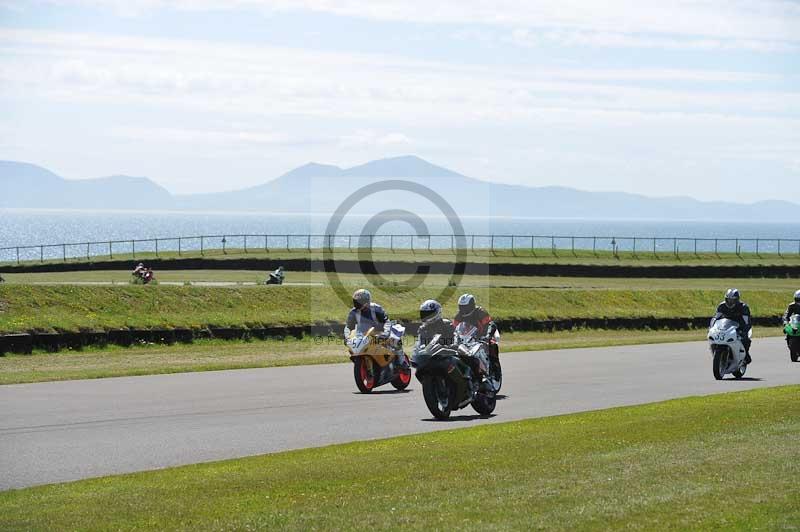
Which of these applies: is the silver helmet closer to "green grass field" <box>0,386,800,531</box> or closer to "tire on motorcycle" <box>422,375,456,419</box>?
"tire on motorcycle" <box>422,375,456,419</box>

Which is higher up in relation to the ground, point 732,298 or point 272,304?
point 732,298

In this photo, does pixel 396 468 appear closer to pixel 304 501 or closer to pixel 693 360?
pixel 304 501

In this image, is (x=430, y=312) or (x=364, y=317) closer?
(x=430, y=312)

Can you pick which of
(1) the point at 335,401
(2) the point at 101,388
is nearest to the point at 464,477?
(1) the point at 335,401

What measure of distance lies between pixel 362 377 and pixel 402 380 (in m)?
1.05

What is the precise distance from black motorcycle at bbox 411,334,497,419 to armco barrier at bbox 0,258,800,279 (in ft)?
137

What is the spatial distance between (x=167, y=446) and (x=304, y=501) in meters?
4.59

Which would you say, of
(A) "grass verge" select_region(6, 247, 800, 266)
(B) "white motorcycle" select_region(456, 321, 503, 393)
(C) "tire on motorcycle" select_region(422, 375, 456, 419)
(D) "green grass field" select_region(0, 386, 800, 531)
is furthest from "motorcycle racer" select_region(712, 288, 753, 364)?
(A) "grass verge" select_region(6, 247, 800, 266)

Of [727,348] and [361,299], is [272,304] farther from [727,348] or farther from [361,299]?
[727,348]

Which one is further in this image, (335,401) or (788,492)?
(335,401)

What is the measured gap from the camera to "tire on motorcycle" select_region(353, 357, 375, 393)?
73.0 ft

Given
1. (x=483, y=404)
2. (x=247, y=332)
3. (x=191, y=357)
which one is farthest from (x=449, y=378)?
(x=247, y=332)

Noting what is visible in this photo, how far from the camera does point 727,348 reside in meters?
25.6

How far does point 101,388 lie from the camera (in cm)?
2242
